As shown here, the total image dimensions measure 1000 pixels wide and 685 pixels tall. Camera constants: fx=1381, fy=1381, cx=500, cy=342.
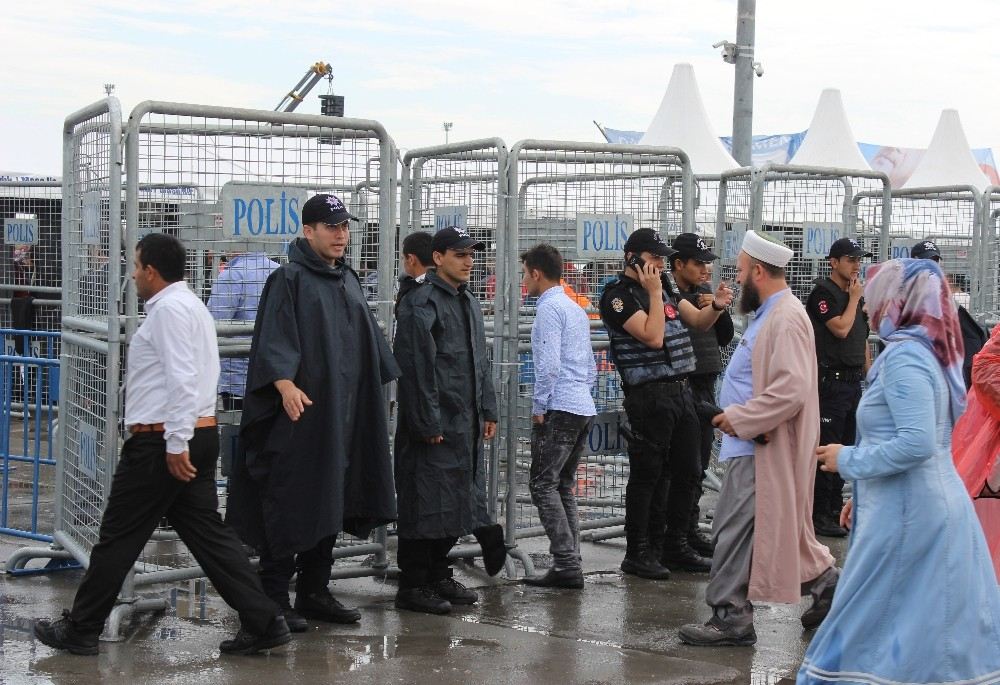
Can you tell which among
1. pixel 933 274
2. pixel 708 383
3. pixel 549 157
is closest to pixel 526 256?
pixel 549 157

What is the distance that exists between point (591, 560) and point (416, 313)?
249 cm

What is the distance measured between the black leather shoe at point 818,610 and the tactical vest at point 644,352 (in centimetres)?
163

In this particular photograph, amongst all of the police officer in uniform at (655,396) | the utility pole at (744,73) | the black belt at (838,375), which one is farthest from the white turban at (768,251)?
the utility pole at (744,73)

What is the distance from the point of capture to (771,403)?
635cm

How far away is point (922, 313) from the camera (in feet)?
16.0

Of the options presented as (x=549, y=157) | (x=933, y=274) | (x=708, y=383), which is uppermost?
(x=549, y=157)

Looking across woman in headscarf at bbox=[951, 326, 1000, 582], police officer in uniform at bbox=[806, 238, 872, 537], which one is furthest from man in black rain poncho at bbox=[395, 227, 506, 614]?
police officer in uniform at bbox=[806, 238, 872, 537]

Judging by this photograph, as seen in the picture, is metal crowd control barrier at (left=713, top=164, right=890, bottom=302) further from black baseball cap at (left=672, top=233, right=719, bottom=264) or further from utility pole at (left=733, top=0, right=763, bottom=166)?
utility pole at (left=733, top=0, right=763, bottom=166)

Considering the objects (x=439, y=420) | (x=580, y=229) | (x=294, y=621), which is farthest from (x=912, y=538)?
(x=580, y=229)

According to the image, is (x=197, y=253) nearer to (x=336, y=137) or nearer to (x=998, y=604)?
(x=336, y=137)

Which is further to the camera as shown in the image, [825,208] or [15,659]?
[825,208]

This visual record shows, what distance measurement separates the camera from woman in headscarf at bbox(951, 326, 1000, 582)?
21.1ft

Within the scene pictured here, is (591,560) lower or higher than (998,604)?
lower

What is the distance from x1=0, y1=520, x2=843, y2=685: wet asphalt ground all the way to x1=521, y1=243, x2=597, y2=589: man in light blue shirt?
0.94 ft
